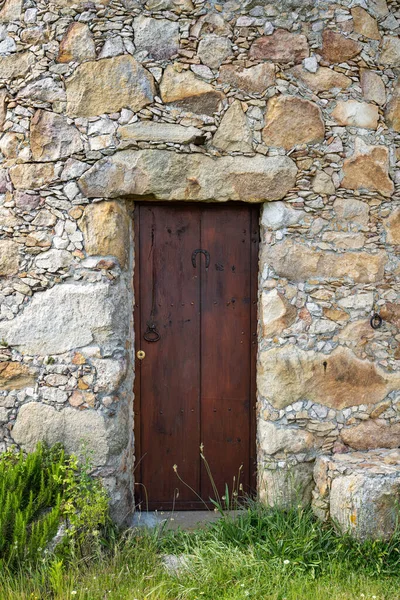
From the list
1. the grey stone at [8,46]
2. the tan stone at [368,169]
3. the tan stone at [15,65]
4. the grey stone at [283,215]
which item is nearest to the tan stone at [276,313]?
the grey stone at [283,215]

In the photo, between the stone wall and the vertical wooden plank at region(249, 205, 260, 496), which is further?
the vertical wooden plank at region(249, 205, 260, 496)

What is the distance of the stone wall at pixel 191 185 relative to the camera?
260 cm

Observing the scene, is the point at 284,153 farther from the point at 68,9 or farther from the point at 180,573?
the point at 180,573

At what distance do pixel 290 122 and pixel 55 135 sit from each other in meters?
1.27

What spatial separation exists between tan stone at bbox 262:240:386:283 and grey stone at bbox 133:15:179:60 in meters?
1.19

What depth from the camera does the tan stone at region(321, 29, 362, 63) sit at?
2.66 m

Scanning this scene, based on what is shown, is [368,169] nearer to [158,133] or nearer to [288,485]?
[158,133]

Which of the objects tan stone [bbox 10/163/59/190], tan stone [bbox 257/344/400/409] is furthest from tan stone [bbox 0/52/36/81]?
tan stone [bbox 257/344/400/409]

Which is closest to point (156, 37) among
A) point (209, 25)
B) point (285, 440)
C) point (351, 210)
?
point (209, 25)

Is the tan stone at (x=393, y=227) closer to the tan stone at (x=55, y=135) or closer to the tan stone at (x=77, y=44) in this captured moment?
the tan stone at (x=55, y=135)

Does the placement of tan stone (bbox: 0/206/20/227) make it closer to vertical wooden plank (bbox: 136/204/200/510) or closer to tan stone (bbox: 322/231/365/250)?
vertical wooden plank (bbox: 136/204/200/510)

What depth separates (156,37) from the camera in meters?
2.60

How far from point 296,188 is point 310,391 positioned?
1113mm

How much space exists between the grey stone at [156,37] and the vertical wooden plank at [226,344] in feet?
2.89
